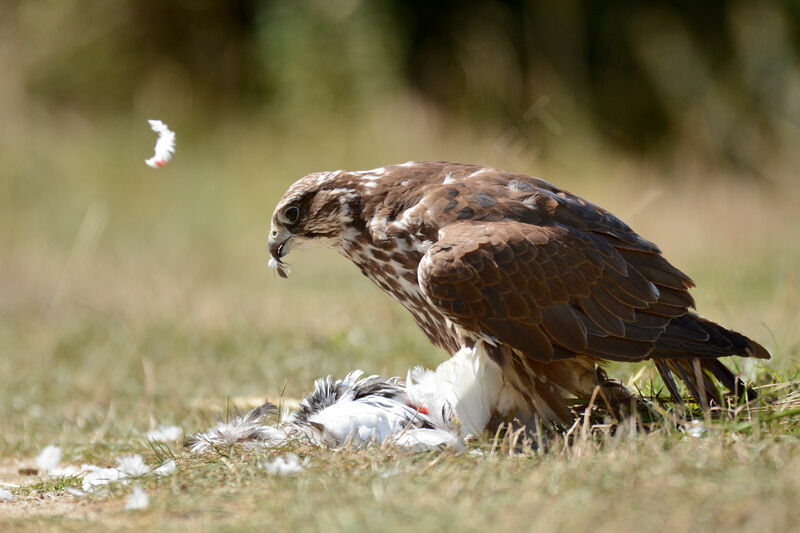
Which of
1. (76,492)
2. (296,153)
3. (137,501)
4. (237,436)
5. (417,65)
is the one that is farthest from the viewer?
(417,65)

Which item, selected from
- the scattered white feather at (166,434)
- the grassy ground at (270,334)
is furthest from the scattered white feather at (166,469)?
the scattered white feather at (166,434)

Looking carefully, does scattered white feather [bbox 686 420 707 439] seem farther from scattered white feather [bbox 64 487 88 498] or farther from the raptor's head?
scattered white feather [bbox 64 487 88 498]

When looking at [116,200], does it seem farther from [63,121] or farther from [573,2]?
[573,2]

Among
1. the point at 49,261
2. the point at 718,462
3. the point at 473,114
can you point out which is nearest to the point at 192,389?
the point at 718,462

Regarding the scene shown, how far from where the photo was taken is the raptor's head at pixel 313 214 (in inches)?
127

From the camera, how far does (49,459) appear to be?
10.8 feet

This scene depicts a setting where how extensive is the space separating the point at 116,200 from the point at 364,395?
6853mm

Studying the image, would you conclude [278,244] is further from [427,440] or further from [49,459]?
[49,459]

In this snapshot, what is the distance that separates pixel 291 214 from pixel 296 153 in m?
7.07

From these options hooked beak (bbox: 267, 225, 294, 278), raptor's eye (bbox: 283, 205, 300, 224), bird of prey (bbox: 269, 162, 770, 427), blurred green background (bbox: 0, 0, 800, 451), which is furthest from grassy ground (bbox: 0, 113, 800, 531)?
raptor's eye (bbox: 283, 205, 300, 224)

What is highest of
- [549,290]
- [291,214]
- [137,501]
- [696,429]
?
[291,214]

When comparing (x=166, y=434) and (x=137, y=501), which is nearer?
(x=137, y=501)

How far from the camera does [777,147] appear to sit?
376 inches

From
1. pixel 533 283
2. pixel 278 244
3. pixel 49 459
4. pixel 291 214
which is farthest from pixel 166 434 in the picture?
pixel 533 283
